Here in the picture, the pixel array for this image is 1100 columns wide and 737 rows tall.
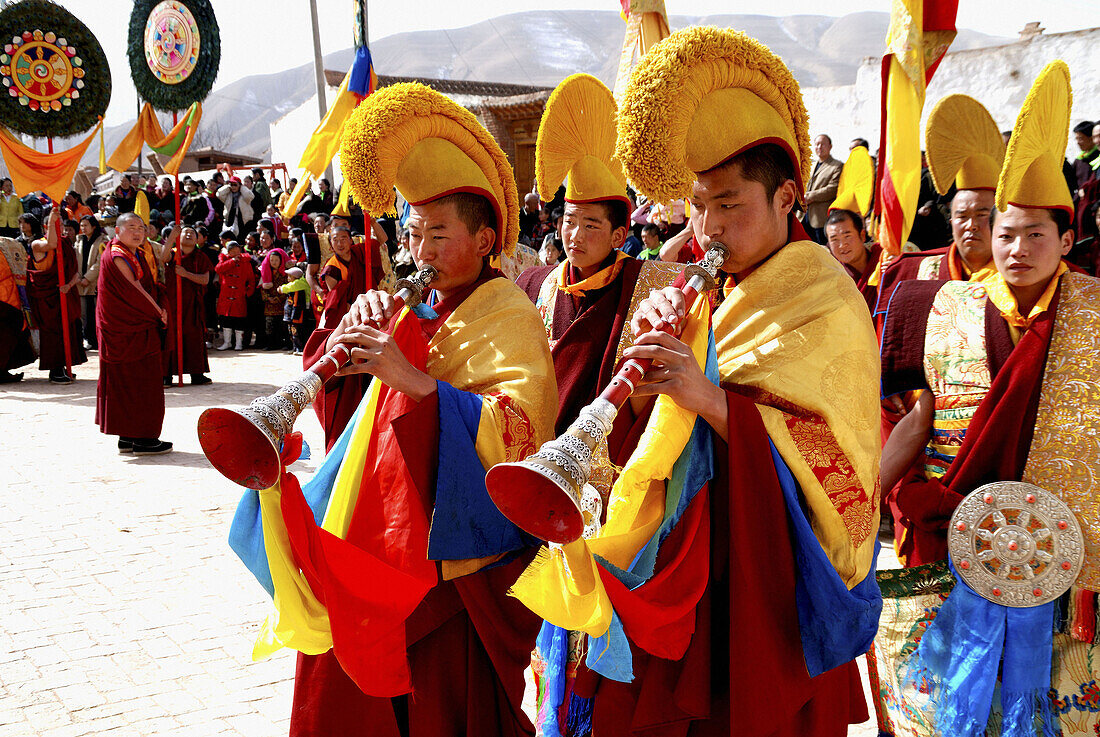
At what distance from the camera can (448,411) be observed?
7.70ft

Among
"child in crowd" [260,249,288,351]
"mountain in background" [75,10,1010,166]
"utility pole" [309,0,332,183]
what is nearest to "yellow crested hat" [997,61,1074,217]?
"child in crowd" [260,249,288,351]

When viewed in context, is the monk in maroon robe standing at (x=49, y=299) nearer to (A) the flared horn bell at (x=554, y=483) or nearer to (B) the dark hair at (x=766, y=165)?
(B) the dark hair at (x=766, y=165)

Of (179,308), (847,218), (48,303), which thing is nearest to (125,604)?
(847,218)

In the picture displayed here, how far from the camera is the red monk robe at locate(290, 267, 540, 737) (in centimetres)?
242

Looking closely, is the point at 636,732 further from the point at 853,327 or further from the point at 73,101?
the point at 73,101

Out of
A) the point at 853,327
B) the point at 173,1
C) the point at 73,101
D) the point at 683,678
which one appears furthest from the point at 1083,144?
the point at 73,101

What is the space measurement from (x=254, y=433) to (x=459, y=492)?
0.63 m

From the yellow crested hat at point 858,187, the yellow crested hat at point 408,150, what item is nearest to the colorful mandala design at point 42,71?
the yellow crested hat at point 858,187

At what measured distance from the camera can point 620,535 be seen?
6.51 feet

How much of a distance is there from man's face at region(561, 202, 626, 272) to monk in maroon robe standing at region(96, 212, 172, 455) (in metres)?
5.64

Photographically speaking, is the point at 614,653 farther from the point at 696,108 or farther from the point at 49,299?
the point at 49,299

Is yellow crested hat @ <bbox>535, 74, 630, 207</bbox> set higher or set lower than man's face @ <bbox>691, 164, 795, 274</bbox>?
higher

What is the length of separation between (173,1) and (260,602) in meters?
8.12

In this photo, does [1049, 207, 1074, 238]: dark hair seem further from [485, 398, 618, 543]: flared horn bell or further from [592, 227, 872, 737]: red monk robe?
[485, 398, 618, 543]: flared horn bell
